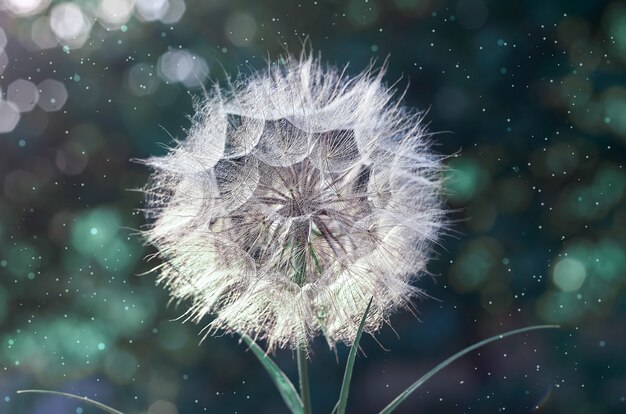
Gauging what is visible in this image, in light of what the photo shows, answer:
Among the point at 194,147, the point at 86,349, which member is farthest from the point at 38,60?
the point at 194,147

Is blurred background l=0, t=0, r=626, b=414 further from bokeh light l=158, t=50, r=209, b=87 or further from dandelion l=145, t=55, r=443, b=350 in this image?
dandelion l=145, t=55, r=443, b=350

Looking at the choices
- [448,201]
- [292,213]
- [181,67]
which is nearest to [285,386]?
[292,213]

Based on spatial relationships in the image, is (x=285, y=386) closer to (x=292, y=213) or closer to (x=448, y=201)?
(x=292, y=213)

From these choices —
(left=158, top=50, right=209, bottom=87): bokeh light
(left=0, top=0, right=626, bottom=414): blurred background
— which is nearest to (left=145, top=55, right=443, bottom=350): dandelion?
(left=0, top=0, right=626, bottom=414): blurred background

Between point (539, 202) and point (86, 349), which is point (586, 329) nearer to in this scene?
point (539, 202)

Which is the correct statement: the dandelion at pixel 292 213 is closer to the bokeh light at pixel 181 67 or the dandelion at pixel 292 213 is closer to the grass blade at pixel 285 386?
the grass blade at pixel 285 386

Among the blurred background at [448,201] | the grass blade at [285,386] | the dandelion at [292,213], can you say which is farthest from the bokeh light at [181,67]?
the grass blade at [285,386]
